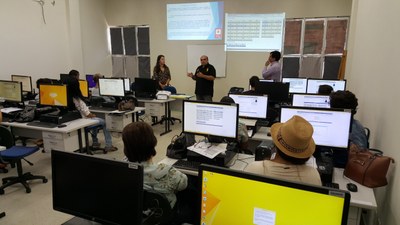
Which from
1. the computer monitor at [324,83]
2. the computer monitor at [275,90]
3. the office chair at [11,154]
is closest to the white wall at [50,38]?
the office chair at [11,154]

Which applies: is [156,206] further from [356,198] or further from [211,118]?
[356,198]

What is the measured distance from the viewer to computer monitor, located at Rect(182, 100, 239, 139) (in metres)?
2.46

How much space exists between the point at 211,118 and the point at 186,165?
0.49 meters

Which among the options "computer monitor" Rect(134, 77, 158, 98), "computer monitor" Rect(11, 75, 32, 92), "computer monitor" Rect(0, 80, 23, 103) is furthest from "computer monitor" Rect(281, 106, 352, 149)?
"computer monitor" Rect(11, 75, 32, 92)

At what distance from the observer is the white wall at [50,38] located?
237 inches

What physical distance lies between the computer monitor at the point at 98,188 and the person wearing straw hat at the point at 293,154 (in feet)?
2.22

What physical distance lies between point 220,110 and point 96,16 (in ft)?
22.7

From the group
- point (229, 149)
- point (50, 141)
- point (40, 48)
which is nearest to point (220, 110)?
point (229, 149)

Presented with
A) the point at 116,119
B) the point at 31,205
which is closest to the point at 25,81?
the point at 116,119

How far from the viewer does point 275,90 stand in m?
4.40

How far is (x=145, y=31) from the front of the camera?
320 inches

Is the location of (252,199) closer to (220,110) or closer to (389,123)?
(220,110)

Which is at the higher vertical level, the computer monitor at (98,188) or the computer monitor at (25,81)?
the computer monitor at (25,81)

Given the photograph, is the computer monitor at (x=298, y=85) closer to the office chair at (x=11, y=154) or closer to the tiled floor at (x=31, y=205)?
the tiled floor at (x=31, y=205)
